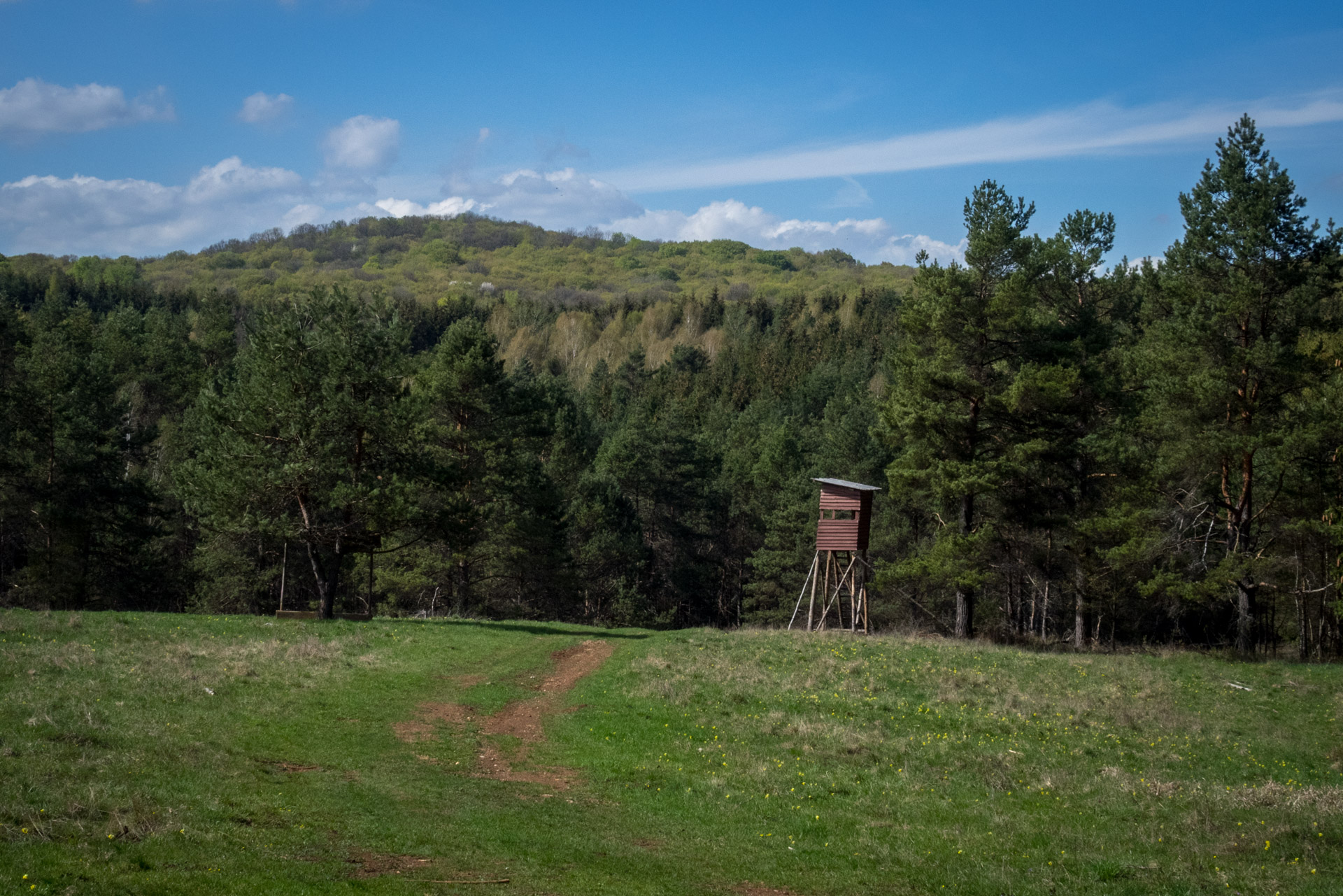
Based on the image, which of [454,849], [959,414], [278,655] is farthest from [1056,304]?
[454,849]

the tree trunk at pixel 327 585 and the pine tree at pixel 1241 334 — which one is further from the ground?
the pine tree at pixel 1241 334

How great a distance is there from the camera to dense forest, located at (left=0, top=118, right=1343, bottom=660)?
28.3 m

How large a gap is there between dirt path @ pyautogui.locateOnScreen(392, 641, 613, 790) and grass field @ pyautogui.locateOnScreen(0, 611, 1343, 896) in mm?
82

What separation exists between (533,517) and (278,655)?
77.9ft

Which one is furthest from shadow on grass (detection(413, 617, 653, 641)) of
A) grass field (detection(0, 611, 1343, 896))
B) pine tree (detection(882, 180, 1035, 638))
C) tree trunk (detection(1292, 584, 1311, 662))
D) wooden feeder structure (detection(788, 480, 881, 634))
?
tree trunk (detection(1292, 584, 1311, 662))

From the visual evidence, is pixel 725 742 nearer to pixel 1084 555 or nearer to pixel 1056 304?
pixel 1084 555

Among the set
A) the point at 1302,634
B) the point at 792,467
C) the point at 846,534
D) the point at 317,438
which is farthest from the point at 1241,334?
the point at 792,467

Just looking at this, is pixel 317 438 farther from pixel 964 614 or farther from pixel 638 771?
pixel 964 614

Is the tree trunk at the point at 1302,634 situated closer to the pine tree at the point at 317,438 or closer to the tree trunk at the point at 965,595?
the tree trunk at the point at 965,595

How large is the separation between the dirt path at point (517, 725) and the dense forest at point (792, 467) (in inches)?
374

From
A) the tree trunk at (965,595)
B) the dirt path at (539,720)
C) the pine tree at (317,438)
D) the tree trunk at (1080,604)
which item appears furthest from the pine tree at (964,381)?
the pine tree at (317,438)

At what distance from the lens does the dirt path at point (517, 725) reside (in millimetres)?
14602

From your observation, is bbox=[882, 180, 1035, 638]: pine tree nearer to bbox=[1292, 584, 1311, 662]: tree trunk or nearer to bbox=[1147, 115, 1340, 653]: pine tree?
bbox=[1147, 115, 1340, 653]: pine tree

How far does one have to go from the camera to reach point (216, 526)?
28.6 metres
